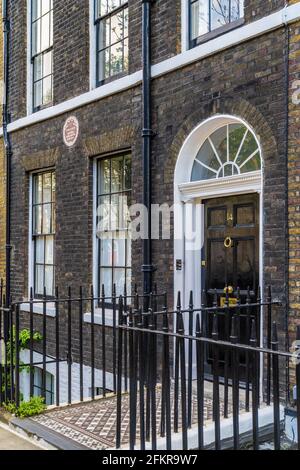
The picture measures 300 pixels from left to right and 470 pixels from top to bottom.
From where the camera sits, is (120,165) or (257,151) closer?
(257,151)

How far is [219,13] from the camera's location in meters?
6.64

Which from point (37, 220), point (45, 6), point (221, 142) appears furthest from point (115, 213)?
point (45, 6)

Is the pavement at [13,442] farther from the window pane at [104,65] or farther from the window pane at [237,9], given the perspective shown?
the window pane at [104,65]

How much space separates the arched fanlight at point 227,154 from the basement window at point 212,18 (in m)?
1.15

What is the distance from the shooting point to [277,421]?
10.7 ft

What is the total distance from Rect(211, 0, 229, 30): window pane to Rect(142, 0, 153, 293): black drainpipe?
986mm

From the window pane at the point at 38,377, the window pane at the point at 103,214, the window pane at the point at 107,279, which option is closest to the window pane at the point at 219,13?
the window pane at the point at 103,214

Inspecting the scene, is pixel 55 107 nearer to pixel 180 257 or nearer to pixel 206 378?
pixel 180 257

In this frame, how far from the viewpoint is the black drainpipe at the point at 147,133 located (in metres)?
7.19

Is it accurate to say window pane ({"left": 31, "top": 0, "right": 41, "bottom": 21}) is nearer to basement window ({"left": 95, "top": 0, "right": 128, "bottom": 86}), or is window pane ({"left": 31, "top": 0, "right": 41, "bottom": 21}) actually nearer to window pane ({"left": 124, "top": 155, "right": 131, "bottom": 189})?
basement window ({"left": 95, "top": 0, "right": 128, "bottom": 86})

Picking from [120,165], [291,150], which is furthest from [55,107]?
[291,150]

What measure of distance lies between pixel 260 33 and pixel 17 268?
20.7ft

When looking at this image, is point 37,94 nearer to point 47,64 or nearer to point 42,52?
point 47,64

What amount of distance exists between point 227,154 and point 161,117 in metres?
1.12
